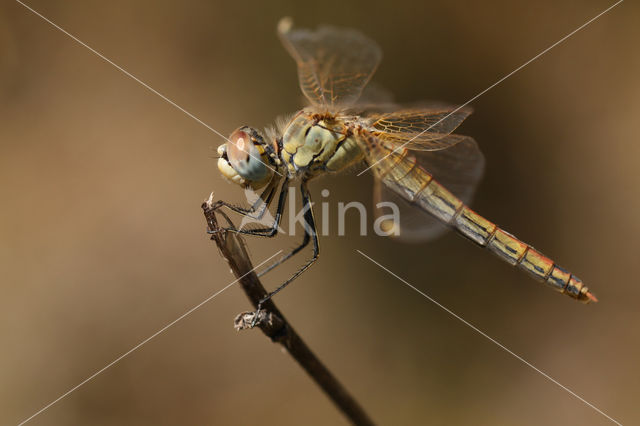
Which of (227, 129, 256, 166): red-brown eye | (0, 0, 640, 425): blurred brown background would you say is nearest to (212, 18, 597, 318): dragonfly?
A: (227, 129, 256, 166): red-brown eye

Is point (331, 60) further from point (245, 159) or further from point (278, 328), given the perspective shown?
point (278, 328)

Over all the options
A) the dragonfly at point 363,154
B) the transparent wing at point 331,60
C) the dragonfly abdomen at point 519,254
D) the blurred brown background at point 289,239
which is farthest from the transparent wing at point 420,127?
the blurred brown background at point 289,239

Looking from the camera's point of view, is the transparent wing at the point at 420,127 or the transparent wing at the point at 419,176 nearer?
the transparent wing at the point at 420,127

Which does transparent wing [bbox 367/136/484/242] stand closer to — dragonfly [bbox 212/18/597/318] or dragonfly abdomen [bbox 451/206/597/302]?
dragonfly [bbox 212/18/597/318]

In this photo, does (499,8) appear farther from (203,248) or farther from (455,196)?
(203,248)

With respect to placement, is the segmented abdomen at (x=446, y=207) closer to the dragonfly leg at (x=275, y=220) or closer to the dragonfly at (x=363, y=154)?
the dragonfly at (x=363, y=154)
